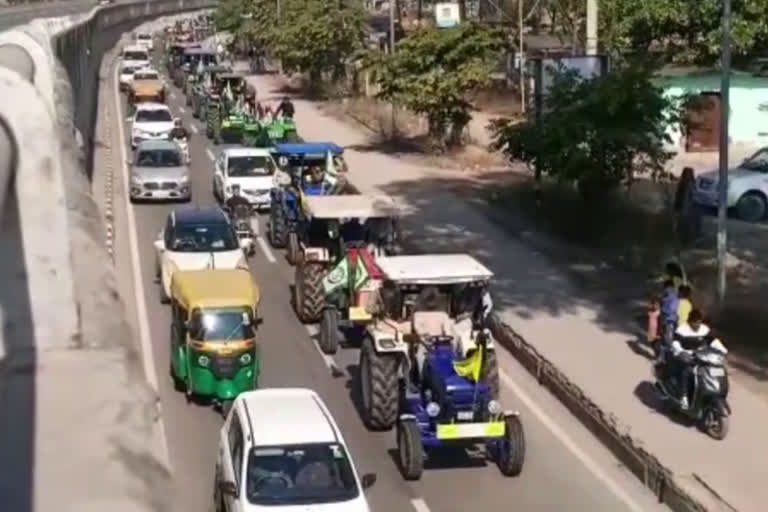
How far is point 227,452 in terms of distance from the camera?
Answer: 1340 centimetres

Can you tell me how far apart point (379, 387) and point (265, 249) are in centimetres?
1343

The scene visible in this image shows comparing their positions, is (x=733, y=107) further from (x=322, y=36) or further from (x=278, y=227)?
(x=322, y=36)

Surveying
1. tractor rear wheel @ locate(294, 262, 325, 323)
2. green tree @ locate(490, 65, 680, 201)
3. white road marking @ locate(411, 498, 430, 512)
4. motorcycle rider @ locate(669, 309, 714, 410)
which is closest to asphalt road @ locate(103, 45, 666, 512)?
white road marking @ locate(411, 498, 430, 512)

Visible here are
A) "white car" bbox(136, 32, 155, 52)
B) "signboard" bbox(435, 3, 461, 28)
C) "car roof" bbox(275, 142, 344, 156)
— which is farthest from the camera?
"white car" bbox(136, 32, 155, 52)

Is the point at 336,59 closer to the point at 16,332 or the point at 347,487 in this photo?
the point at 347,487

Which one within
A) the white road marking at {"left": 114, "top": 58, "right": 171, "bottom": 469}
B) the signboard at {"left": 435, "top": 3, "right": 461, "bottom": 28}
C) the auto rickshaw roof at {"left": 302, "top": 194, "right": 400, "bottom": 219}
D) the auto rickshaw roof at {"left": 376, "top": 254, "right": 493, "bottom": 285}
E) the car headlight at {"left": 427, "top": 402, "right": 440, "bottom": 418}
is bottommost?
the white road marking at {"left": 114, "top": 58, "right": 171, "bottom": 469}

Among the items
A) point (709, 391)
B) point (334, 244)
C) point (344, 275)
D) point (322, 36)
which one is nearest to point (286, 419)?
point (709, 391)

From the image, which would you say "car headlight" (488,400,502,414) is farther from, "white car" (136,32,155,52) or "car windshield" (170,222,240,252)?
"white car" (136,32,155,52)

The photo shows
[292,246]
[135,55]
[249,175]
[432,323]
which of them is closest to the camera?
[432,323]

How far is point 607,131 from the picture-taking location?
1075 inches

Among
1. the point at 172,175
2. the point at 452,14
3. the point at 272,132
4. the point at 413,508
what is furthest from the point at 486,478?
the point at 452,14

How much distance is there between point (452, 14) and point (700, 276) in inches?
1459

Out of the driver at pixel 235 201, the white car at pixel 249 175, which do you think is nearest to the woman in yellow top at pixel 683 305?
the driver at pixel 235 201

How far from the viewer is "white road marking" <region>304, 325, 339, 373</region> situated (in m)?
20.2
